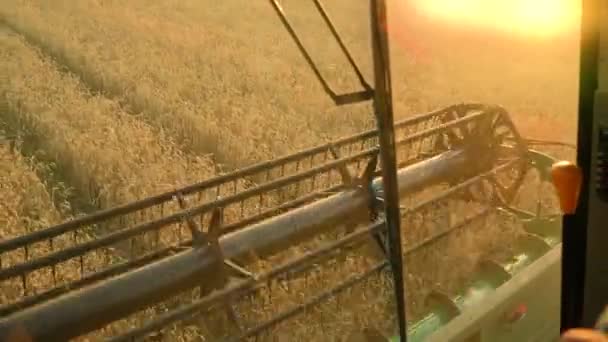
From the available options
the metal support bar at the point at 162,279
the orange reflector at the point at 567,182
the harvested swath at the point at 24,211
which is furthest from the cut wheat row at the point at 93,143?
the orange reflector at the point at 567,182

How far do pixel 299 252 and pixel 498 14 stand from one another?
3071mm

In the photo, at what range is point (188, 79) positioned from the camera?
20.6ft

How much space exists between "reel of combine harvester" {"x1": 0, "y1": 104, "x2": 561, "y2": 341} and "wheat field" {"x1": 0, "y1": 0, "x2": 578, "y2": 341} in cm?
3

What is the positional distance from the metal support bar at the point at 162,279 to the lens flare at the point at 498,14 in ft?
5.63

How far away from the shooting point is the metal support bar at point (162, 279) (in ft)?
6.79

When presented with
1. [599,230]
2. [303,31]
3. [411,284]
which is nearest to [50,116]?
[411,284]

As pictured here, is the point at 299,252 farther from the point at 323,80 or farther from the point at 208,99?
the point at 208,99

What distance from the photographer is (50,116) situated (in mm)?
5000

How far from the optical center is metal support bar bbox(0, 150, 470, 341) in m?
2.07

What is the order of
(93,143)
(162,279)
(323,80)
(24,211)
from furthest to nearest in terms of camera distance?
(93,143) → (24,211) → (162,279) → (323,80)

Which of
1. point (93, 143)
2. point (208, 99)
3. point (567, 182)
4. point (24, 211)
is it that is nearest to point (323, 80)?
point (567, 182)

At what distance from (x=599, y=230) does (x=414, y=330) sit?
1304mm

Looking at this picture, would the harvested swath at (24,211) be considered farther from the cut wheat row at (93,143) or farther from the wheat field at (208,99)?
the cut wheat row at (93,143)

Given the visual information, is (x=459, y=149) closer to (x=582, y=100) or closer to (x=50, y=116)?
(x=582, y=100)
